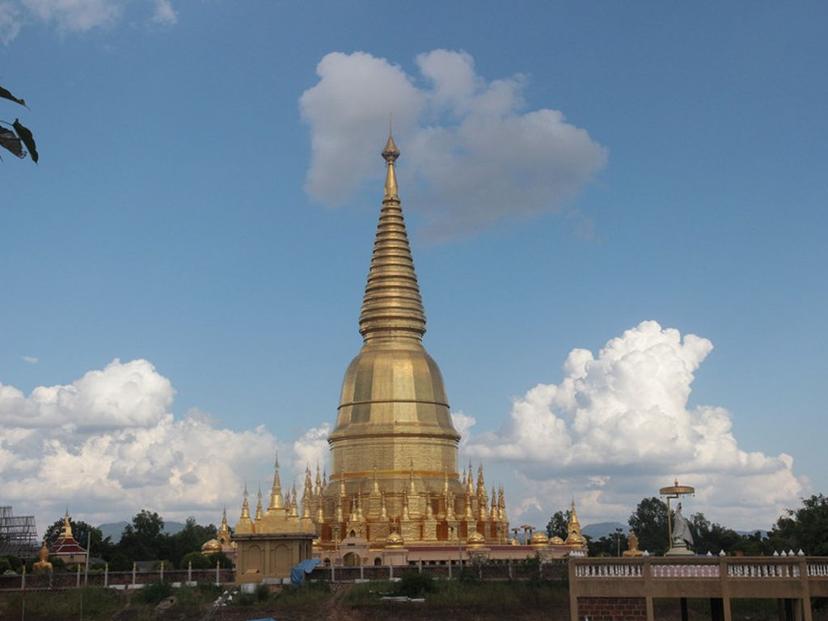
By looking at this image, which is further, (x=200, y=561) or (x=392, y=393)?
(x=392, y=393)

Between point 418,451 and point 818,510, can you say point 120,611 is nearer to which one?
point 418,451

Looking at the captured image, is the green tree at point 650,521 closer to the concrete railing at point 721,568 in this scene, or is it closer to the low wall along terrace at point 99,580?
the low wall along terrace at point 99,580

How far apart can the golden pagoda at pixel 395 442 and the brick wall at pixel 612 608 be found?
29.0 meters

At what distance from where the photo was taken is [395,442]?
6175cm

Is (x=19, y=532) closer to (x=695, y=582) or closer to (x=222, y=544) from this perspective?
(x=222, y=544)

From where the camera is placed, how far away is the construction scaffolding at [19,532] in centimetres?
6738

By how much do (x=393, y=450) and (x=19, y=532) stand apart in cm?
2598

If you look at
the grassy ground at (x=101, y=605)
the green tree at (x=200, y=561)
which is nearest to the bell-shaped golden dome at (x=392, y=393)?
the green tree at (x=200, y=561)

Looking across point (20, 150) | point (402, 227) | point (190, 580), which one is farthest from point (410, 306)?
point (20, 150)

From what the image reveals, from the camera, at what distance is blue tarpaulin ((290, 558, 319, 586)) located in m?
47.0

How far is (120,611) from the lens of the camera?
43500 millimetres

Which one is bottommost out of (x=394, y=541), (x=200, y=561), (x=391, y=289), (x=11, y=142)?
(x=200, y=561)

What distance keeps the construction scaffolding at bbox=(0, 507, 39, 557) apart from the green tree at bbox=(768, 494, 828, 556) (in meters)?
46.0

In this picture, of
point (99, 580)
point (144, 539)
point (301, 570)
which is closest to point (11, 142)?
point (301, 570)
